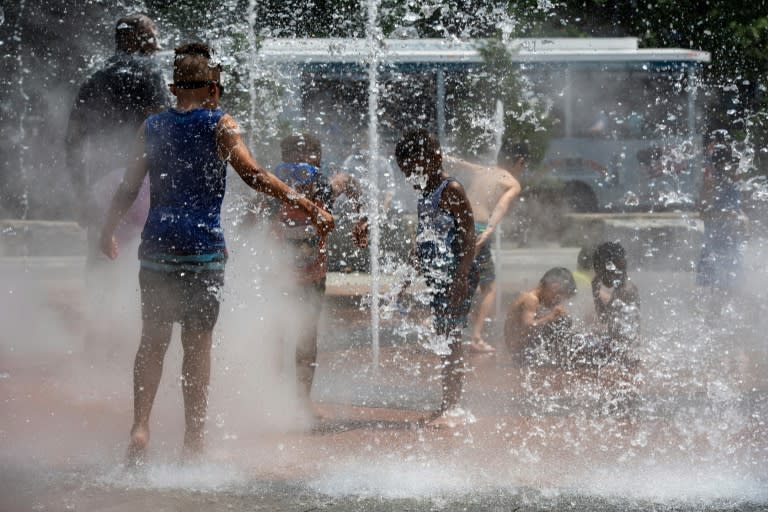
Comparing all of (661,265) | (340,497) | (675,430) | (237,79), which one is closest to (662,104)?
(661,265)

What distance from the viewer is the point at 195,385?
156 inches

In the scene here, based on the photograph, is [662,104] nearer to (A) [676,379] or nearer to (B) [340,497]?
(A) [676,379]

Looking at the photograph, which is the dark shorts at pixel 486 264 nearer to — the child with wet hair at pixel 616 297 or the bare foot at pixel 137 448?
the child with wet hair at pixel 616 297

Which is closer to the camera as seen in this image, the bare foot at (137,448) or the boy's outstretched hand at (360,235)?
the bare foot at (137,448)

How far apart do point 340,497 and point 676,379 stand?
10.2 ft

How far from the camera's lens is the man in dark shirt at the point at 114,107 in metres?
Answer: 5.43

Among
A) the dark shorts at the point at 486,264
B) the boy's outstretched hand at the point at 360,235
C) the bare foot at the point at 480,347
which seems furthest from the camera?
the bare foot at the point at 480,347

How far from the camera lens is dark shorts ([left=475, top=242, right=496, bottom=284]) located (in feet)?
22.1

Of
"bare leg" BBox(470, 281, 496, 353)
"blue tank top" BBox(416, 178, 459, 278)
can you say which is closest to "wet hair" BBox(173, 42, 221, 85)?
"blue tank top" BBox(416, 178, 459, 278)

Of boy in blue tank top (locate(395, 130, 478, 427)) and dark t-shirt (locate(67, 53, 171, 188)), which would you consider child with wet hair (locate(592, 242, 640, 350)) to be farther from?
dark t-shirt (locate(67, 53, 171, 188))

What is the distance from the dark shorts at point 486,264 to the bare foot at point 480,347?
0.43 m

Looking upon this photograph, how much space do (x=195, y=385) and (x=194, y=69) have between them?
4.20ft

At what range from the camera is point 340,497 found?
3.57 metres

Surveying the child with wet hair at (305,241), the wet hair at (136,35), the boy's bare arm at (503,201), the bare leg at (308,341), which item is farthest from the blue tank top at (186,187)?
the boy's bare arm at (503,201)
